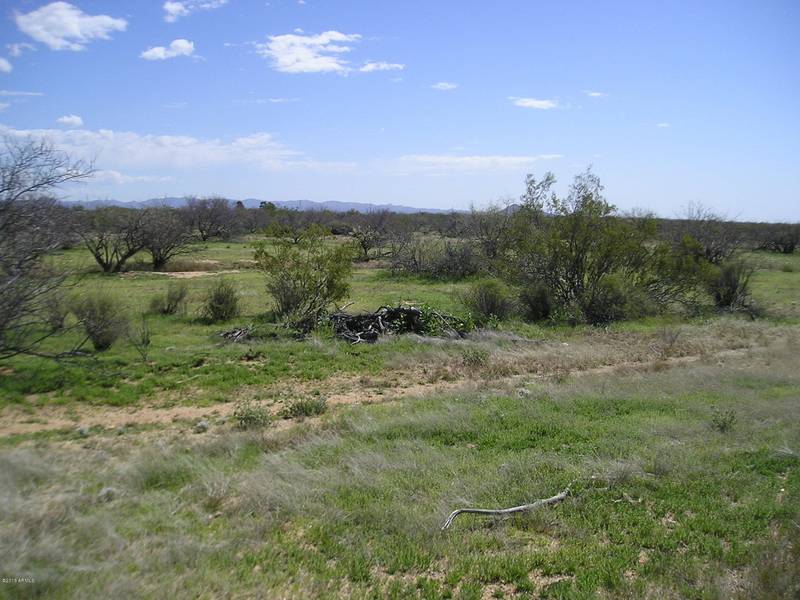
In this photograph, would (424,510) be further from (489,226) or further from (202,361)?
(489,226)

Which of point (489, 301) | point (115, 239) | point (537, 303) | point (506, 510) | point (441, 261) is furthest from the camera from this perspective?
point (441, 261)

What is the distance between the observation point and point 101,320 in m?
13.9

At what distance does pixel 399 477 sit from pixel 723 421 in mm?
4728

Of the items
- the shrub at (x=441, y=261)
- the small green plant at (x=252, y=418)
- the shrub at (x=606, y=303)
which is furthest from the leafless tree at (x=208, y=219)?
the small green plant at (x=252, y=418)

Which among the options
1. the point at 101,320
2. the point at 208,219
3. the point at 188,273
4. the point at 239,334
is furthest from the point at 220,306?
the point at 208,219

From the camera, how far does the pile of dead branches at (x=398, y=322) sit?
53.2 ft

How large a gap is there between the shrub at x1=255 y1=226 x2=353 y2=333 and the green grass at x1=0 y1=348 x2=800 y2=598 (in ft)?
31.9

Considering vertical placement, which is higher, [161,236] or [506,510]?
[161,236]

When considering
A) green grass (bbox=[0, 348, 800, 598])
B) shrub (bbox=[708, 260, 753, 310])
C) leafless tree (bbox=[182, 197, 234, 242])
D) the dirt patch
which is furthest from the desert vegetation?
leafless tree (bbox=[182, 197, 234, 242])

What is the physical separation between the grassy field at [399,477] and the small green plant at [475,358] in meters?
0.06

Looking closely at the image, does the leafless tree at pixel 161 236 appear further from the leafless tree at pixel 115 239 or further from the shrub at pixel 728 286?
the shrub at pixel 728 286

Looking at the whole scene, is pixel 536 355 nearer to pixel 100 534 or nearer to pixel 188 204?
pixel 100 534

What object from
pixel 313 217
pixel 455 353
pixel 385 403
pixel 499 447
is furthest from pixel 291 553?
pixel 313 217

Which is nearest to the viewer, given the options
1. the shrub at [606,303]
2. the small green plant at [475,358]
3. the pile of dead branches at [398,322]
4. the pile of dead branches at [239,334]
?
the small green plant at [475,358]
